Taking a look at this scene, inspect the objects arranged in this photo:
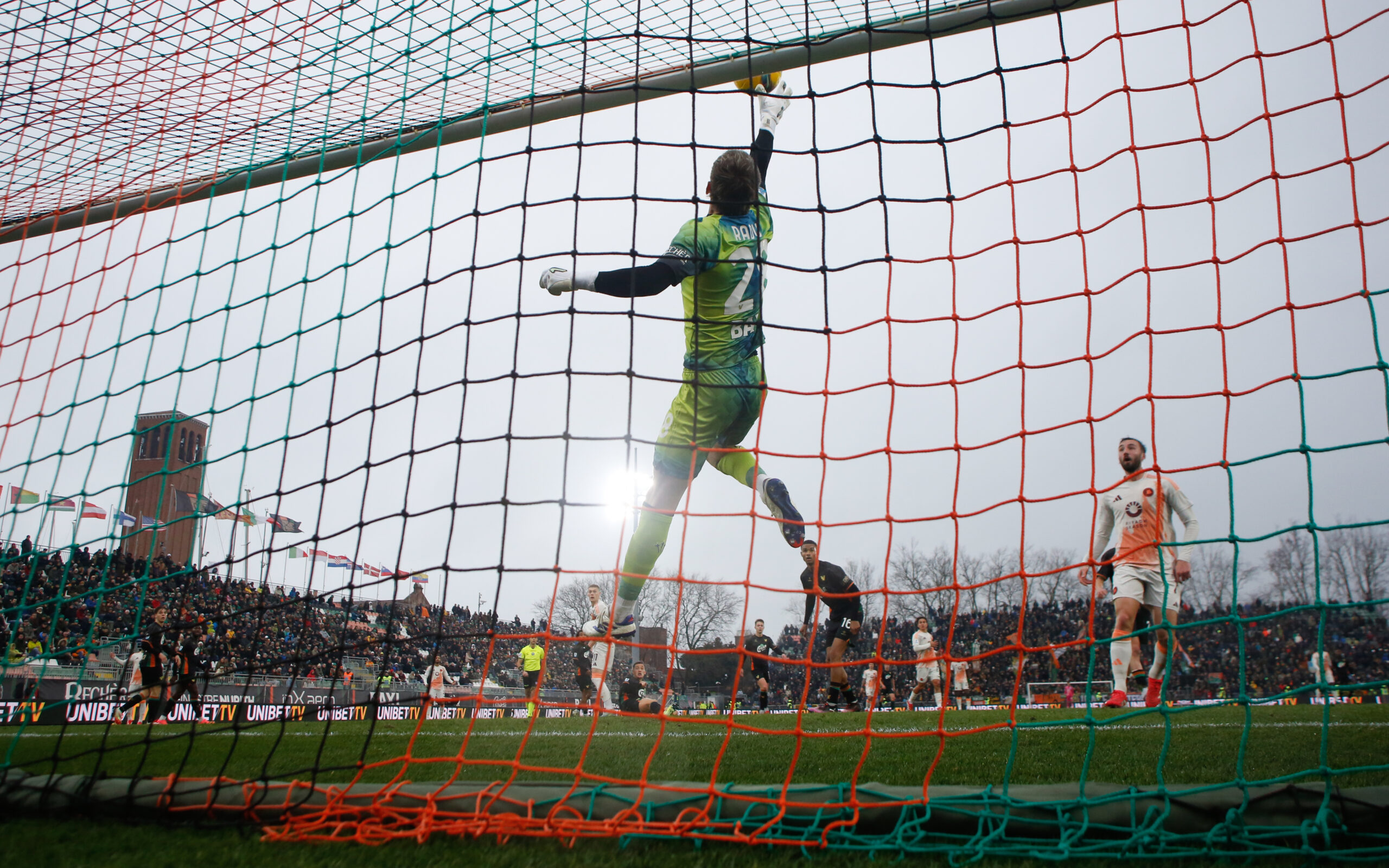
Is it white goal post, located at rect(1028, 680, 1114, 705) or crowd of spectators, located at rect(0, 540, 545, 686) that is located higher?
crowd of spectators, located at rect(0, 540, 545, 686)

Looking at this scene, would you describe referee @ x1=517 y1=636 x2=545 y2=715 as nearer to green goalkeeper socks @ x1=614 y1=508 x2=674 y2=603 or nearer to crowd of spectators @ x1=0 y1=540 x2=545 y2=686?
crowd of spectators @ x1=0 y1=540 x2=545 y2=686

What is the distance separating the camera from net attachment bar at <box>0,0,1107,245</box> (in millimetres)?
3641

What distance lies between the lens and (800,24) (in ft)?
14.3

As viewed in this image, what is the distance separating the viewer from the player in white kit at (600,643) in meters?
3.31

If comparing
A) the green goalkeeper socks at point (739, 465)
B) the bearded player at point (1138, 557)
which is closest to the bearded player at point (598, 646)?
the green goalkeeper socks at point (739, 465)

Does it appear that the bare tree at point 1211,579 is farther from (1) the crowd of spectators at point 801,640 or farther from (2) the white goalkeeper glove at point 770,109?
(2) the white goalkeeper glove at point 770,109

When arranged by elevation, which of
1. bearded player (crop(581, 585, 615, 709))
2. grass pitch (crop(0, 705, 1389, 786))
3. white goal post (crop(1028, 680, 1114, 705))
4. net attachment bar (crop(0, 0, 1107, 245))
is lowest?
white goal post (crop(1028, 680, 1114, 705))

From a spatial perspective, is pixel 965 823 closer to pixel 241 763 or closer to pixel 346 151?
pixel 241 763

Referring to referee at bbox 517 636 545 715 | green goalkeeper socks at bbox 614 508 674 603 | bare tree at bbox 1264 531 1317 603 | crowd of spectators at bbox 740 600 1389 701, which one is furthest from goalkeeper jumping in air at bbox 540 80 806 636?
bare tree at bbox 1264 531 1317 603

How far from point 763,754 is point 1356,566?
3427 cm

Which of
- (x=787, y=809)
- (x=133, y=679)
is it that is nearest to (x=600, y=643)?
(x=787, y=809)

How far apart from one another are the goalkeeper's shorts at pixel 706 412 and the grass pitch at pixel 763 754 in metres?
1.14

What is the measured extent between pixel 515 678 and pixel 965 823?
29.7 m

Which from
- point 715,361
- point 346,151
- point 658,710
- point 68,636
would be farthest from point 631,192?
point 68,636
